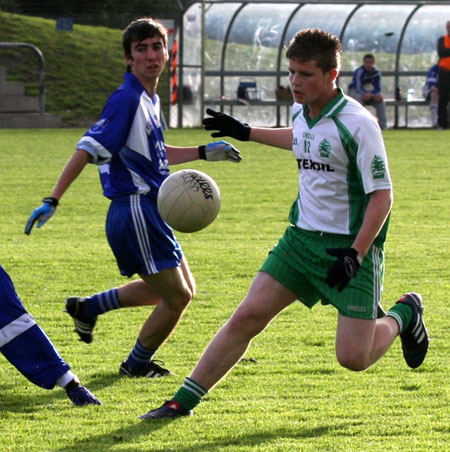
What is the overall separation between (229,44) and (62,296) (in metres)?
21.1

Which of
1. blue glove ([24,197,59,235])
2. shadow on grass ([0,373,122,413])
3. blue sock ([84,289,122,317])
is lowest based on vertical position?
shadow on grass ([0,373,122,413])

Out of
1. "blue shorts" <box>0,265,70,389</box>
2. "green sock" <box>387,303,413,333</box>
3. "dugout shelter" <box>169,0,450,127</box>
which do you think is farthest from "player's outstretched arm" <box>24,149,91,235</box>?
"dugout shelter" <box>169,0,450,127</box>

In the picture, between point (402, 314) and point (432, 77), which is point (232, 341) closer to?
Result: point (402, 314)

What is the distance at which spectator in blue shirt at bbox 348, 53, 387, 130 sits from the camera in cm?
2670

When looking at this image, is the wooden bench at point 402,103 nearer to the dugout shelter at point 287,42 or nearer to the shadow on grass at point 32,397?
the dugout shelter at point 287,42

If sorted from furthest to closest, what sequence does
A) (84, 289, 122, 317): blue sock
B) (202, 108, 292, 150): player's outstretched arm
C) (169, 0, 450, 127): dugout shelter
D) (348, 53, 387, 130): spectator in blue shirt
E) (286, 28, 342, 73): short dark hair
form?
(169, 0, 450, 127): dugout shelter
(348, 53, 387, 130): spectator in blue shirt
(84, 289, 122, 317): blue sock
(202, 108, 292, 150): player's outstretched arm
(286, 28, 342, 73): short dark hair

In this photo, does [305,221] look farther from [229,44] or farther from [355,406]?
[229,44]

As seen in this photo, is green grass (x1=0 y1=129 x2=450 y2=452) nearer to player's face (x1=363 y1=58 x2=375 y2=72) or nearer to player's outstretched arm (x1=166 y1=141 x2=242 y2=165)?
player's outstretched arm (x1=166 y1=141 x2=242 y2=165)

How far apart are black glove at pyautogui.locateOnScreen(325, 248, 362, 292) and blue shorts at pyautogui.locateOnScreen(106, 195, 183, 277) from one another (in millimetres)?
1361

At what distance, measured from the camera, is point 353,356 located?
5.29m

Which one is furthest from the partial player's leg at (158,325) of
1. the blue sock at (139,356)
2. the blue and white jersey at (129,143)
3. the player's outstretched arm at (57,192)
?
the player's outstretched arm at (57,192)

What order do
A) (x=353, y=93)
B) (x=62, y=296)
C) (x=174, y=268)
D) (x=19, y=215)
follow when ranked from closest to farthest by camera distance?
(x=174, y=268)
(x=62, y=296)
(x=19, y=215)
(x=353, y=93)

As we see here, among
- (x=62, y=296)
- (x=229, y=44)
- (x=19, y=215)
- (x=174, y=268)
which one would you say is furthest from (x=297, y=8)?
(x=174, y=268)

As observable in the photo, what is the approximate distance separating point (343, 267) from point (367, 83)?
22.4m
